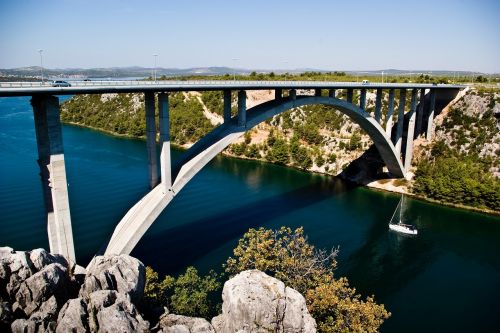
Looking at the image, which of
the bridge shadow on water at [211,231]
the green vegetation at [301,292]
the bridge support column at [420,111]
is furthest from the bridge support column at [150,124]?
the bridge support column at [420,111]

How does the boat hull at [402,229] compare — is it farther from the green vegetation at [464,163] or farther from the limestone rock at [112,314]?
the limestone rock at [112,314]

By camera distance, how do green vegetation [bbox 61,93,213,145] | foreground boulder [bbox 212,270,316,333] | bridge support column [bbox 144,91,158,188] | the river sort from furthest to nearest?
green vegetation [bbox 61,93,213,145]
the river
bridge support column [bbox 144,91,158,188]
foreground boulder [bbox 212,270,316,333]

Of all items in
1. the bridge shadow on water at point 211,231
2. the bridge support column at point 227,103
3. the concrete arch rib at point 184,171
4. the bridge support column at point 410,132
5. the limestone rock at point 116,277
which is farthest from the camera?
the bridge support column at point 410,132

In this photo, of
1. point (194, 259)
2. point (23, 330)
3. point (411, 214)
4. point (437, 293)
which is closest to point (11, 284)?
point (23, 330)

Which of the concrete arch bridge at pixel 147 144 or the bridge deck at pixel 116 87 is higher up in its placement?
the bridge deck at pixel 116 87

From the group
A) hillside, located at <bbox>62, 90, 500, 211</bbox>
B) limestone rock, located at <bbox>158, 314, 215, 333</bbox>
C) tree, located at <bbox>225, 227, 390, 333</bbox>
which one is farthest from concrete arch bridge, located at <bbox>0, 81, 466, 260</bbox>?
hillside, located at <bbox>62, 90, 500, 211</bbox>

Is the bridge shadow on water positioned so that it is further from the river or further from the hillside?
the hillside

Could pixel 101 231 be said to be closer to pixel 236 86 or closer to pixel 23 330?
pixel 236 86

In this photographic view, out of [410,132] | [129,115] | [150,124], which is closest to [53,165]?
[150,124]
